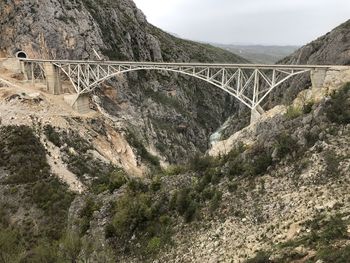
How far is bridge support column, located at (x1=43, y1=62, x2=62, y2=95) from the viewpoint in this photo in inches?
2299

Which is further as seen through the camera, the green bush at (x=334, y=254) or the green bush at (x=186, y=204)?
the green bush at (x=186, y=204)

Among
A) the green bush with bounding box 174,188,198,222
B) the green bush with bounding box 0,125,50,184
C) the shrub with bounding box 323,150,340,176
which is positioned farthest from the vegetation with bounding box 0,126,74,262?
the shrub with bounding box 323,150,340,176

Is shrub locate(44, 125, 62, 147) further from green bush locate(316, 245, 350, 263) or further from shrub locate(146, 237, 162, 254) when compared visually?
green bush locate(316, 245, 350, 263)

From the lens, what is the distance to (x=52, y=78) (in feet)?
192

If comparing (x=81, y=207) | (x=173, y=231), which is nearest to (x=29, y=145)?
(x=81, y=207)

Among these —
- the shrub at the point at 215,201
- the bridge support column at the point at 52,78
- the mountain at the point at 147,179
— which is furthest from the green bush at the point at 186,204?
the bridge support column at the point at 52,78

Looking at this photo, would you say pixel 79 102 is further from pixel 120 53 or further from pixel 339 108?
pixel 339 108

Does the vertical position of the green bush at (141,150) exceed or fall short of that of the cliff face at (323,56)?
it falls short

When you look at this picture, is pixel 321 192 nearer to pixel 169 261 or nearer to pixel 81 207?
pixel 169 261

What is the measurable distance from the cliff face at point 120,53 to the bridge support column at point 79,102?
9.50 feet

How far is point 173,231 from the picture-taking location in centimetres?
2288

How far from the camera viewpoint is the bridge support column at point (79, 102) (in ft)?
186

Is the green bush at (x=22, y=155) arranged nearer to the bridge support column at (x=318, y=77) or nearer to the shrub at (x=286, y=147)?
the shrub at (x=286, y=147)

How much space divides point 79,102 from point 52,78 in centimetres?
548
